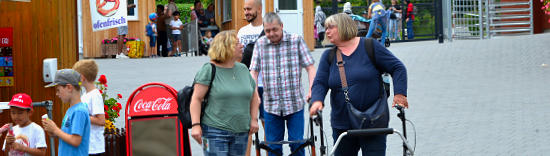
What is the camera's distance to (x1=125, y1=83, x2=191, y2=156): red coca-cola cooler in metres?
7.89

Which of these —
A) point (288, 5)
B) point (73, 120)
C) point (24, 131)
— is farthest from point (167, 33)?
point (73, 120)

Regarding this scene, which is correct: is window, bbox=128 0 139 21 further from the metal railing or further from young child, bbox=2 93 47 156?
young child, bbox=2 93 47 156

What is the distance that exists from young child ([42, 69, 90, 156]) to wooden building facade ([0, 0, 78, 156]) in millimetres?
1565

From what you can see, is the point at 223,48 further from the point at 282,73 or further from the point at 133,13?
the point at 133,13

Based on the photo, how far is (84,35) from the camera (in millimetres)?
24344

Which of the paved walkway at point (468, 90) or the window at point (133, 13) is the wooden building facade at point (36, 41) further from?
the window at point (133, 13)

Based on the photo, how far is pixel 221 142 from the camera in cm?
582

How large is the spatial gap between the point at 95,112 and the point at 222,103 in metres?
1.37

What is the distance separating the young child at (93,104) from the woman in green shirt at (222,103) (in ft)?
3.82

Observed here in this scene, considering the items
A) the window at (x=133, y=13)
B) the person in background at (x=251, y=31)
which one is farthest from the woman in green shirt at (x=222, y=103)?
the window at (x=133, y=13)

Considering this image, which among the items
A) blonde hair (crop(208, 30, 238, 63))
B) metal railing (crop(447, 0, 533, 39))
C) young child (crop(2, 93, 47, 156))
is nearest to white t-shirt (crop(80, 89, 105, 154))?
young child (crop(2, 93, 47, 156))

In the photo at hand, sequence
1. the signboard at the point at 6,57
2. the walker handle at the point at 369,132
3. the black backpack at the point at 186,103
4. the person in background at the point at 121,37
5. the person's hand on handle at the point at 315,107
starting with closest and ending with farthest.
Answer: the walker handle at the point at 369,132 → the black backpack at the point at 186,103 → the person's hand on handle at the point at 315,107 → the signboard at the point at 6,57 → the person in background at the point at 121,37

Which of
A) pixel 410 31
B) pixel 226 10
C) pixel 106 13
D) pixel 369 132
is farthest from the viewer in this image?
pixel 410 31

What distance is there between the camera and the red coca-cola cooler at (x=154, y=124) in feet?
25.9
